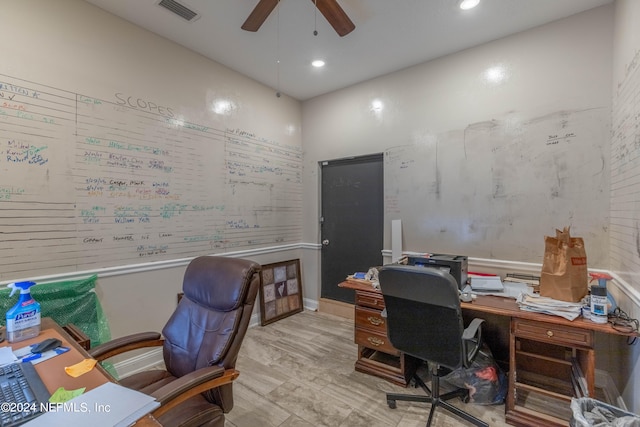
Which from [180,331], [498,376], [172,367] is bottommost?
[498,376]

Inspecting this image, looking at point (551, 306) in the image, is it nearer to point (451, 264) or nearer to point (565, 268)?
point (565, 268)

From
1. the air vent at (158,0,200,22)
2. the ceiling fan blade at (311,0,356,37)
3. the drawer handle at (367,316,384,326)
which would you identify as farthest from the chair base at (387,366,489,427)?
the air vent at (158,0,200,22)

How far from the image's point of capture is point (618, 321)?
1613 mm

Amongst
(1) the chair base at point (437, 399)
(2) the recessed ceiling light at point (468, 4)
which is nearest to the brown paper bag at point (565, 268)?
(1) the chair base at point (437, 399)

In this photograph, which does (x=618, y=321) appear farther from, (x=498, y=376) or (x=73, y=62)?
(x=73, y=62)

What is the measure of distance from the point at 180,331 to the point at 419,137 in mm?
2802

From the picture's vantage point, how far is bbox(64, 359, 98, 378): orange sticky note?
1075 mm

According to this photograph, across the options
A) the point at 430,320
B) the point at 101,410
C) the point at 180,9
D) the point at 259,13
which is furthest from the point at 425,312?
the point at 180,9

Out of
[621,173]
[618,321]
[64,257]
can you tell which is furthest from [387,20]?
[64,257]

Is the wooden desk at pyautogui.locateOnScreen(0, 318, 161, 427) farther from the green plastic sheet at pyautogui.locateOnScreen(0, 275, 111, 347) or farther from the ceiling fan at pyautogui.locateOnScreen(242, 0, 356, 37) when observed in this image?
the ceiling fan at pyautogui.locateOnScreen(242, 0, 356, 37)

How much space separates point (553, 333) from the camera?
1746 millimetres

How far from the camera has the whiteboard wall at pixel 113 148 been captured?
1889mm

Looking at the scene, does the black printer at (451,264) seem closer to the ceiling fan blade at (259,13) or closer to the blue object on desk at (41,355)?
the ceiling fan blade at (259,13)

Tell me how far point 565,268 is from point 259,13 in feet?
8.84
